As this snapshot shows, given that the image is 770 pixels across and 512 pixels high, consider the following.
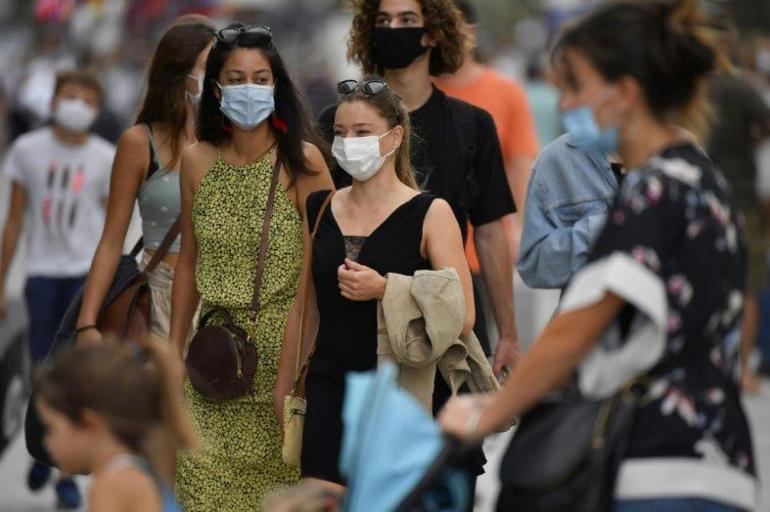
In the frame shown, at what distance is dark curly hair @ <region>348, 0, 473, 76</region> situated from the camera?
5930mm

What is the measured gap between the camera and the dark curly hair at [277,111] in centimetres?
550

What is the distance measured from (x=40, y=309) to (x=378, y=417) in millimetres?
4932

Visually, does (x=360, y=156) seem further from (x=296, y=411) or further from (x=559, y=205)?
(x=296, y=411)

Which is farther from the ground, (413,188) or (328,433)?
(413,188)

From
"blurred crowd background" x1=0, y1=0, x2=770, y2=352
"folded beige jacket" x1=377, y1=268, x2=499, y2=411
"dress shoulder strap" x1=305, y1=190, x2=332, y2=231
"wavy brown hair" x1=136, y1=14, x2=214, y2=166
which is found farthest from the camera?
"blurred crowd background" x1=0, y1=0, x2=770, y2=352

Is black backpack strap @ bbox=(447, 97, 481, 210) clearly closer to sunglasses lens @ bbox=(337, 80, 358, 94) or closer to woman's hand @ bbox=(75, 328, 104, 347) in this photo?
sunglasses lens @ bbox=(337, 80, 358, 94)

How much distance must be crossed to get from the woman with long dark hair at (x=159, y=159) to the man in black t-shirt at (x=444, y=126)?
0.49 metres

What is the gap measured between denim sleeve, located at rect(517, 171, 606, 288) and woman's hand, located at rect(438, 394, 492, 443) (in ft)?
5.01

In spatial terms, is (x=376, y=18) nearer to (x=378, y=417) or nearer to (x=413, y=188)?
(x=413, y=188)

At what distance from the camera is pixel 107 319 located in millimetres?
5875

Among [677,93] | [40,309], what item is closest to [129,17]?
[40,309]

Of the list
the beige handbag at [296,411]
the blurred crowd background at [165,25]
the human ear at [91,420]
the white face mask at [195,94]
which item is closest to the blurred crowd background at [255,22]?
the blurred crowd background at [165,25]

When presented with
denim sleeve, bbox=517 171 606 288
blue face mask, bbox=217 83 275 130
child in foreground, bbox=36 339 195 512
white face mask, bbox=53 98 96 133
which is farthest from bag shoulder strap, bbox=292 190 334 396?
white face mask, bbox=53 98 96 133

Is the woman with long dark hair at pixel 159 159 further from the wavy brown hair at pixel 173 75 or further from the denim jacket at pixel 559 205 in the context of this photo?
the denim jacket at pixel 559 205
